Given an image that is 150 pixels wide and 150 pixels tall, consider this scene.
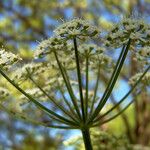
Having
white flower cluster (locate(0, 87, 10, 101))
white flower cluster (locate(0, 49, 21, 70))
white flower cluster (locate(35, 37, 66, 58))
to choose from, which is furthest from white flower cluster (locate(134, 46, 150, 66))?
white flower cluster (locate(0, 87, 10, 101))

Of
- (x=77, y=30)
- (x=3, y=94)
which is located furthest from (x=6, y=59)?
(x=3, y=94)

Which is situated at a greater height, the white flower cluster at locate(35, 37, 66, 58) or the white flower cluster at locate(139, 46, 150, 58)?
the white flower cluster at locate(35, 37, 66, 58)

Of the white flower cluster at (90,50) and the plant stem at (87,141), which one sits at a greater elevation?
the white flower cluster at (90,50)

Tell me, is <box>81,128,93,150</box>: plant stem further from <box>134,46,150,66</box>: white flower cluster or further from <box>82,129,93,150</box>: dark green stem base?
<box>134,46,150,66</box>: white flower cluster

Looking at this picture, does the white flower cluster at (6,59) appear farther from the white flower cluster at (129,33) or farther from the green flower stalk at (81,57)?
the white flower cluster at (129,33)

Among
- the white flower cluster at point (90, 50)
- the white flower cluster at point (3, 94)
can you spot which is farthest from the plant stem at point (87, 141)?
the white flower cluster at point (3, 94)

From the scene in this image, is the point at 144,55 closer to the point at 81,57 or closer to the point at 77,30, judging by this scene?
the point at 81,57
